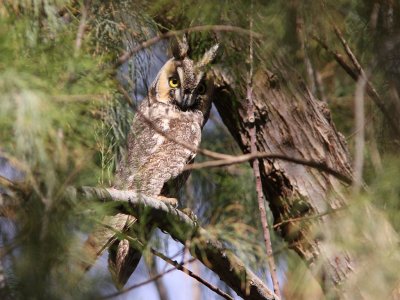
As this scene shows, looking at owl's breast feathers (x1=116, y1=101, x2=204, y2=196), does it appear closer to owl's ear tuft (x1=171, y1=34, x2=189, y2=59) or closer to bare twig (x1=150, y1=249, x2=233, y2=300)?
owl's ear tuft (x1=171, y1=34, x2=189, y2=59)

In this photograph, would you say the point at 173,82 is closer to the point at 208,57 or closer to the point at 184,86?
the point at 184,86

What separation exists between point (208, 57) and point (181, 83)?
428mm

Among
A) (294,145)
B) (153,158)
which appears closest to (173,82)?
(153,158)

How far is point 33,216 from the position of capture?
1.40 meters

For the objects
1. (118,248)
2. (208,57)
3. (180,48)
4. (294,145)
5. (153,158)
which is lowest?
(118,248)

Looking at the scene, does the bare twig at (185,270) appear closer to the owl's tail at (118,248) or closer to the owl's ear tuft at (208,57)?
the owl's tail at (118,248)

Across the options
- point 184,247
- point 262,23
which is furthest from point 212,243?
point 262,23

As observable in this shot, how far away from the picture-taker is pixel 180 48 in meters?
2.78

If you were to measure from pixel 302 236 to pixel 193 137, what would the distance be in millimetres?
632

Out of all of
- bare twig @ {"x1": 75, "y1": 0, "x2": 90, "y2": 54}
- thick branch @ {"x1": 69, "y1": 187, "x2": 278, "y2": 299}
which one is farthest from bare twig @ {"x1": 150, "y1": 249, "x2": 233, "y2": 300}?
bare twig @ {"x1": 75, "y1": 0, "x2": 90, "y2": 54}

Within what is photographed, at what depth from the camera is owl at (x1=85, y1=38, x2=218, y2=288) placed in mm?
2451

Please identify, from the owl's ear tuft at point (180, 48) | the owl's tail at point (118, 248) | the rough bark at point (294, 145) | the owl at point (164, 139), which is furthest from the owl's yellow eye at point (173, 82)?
the owl's tail at point (118, 248)

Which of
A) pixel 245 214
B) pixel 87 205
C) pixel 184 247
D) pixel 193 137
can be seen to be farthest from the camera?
pixel 245 214

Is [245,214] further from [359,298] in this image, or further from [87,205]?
[87,205]
